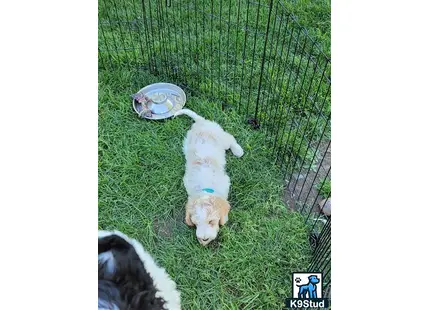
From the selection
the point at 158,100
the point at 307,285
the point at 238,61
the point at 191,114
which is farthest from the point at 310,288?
the point at 238,61

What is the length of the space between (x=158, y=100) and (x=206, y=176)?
71 centimetres

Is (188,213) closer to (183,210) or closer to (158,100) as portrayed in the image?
(183,210)

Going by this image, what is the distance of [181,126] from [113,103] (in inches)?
16.5

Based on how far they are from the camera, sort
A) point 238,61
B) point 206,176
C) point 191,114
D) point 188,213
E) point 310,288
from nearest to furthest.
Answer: point 310,288 < point 188,213 < point 206,176 < point 191,114 < point 238,61

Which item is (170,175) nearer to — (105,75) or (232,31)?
(105,75)

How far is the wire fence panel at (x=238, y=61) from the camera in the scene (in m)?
2.38

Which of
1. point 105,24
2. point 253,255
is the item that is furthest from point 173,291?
point 105,24

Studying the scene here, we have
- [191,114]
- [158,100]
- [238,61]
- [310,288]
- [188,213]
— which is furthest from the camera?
[238,61]

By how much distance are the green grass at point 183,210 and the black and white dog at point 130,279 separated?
6cm

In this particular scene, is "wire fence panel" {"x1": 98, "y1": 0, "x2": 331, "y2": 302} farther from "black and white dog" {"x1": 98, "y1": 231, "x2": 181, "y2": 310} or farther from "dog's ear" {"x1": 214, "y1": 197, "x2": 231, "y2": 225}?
"black and white dog" {"x1": 98, "y1": 231, "x2": 181, "y2": 310}

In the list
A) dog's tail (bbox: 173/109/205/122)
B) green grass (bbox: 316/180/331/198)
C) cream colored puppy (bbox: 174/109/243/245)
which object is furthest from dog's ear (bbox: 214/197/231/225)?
dog's tail (bbox: 173/109/205/122)

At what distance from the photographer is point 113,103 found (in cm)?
247

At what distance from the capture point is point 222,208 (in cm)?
200

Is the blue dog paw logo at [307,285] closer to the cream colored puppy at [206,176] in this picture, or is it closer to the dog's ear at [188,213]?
the cream colored puppy at [206,176]
